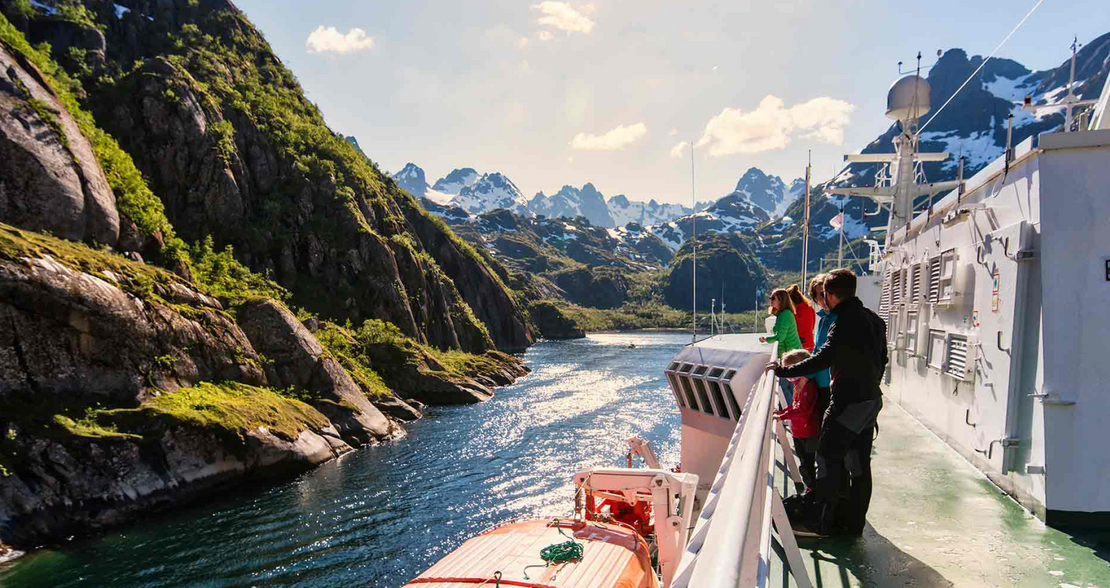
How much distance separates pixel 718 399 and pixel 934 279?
5.37 meters

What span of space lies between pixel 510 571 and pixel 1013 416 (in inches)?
322

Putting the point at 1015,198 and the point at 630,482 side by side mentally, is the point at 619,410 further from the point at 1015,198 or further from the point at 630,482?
the point at 1015,198

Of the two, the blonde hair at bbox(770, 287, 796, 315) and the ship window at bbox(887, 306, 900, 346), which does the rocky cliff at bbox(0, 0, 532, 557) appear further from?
the ship window at bbox(887, 306, 900, 346)

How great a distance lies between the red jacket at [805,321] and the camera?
9.55 meters

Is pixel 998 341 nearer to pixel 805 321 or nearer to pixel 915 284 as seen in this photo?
pixel 805 321

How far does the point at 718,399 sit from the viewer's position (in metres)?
13.9

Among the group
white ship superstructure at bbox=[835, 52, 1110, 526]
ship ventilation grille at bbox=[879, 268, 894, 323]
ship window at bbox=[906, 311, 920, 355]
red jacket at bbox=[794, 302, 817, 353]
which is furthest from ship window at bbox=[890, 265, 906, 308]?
red jacket at bbox=[794, 302, 817, 353]

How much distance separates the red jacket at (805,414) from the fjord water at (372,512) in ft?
→ 50.6

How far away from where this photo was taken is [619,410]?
46.6 m

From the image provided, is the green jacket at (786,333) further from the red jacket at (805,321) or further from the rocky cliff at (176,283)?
the rocky cliff at (176,283)

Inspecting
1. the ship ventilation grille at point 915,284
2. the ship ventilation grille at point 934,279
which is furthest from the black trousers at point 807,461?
the ship ventilation grille at point 915,284

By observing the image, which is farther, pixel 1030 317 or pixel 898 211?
pixel 898 211

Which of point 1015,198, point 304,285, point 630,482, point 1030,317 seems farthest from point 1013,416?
point 304,285

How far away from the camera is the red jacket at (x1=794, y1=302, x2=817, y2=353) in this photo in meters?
9.55
